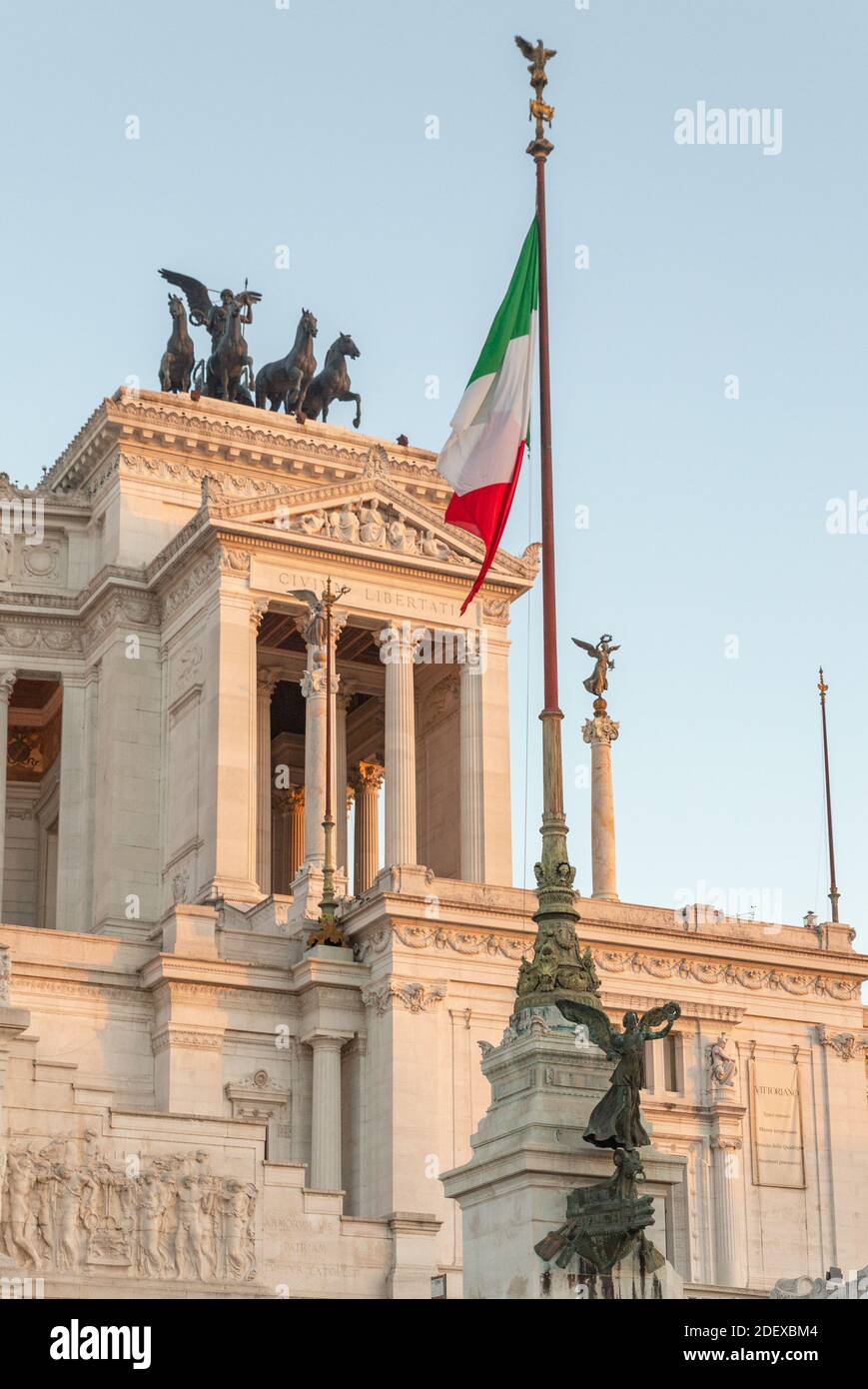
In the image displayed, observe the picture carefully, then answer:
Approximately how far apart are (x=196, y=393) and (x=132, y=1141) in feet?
124

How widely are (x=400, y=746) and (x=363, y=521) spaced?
681cm

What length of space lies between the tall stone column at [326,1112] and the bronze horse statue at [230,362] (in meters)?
28.5

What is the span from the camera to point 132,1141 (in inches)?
1748

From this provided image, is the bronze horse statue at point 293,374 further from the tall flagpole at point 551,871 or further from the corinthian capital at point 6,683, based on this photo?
the tall flagpole at point 551,871

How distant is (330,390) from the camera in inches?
3196

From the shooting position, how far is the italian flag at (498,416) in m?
35.5

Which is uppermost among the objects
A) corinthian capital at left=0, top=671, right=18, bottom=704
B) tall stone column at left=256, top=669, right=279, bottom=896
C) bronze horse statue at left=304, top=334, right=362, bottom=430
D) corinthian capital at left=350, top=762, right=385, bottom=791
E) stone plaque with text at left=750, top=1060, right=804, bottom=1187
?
bronze horse statue at left=304, top=334, right=362, bottom=430

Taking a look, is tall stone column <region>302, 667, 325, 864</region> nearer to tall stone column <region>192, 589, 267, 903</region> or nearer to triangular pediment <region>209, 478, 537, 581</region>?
tall stone column <region>192, 589, 267, 903</region>

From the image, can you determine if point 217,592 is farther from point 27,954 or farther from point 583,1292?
point 583,1292

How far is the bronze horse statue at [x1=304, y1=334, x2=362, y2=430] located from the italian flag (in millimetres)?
45332

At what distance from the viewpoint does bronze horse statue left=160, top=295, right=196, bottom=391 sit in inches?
3118

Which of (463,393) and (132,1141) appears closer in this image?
(463,393)

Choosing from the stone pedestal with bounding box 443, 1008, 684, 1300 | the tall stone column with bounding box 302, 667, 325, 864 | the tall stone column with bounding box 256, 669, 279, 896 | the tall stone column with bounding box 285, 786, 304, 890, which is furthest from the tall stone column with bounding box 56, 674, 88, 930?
the stone pedestal with bounding box 443, 1008, 684, 1300
